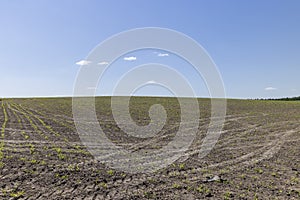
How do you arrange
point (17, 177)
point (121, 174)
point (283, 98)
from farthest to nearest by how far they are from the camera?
point (283, 98) < point (121, 174) < point (17, 177)

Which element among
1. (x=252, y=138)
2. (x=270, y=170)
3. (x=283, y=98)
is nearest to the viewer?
(x=270, y=170)

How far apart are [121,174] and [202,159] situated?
12.7 ft

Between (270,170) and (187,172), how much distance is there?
3143 millimetres

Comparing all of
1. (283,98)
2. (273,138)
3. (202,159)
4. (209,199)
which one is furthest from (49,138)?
(283,98)

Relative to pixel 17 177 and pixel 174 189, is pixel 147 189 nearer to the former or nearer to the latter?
pixel 174 189

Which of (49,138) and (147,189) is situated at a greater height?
(49,138)

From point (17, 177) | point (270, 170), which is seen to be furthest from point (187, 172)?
point (17, 177)

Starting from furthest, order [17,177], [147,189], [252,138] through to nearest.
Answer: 1. [252,138]
2. [17,177]
3. [147,189]

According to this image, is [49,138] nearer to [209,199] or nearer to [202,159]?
[202,159]

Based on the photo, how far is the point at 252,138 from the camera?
55.3ft

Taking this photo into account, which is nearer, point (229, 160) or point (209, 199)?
point (209, 199)

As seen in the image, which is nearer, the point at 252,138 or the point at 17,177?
the point at 17,177

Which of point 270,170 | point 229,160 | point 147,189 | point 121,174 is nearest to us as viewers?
point 147,189

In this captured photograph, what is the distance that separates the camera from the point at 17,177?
9148 mm
